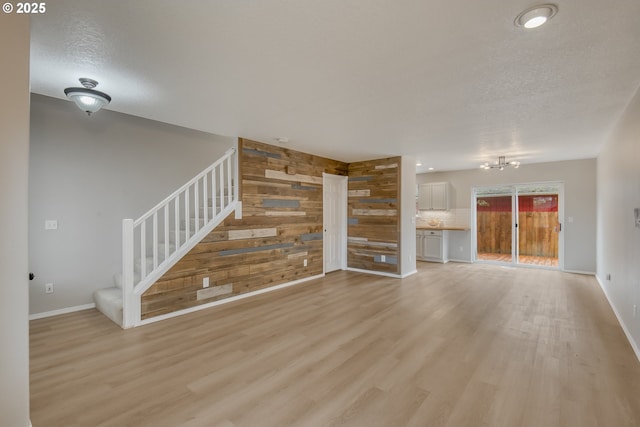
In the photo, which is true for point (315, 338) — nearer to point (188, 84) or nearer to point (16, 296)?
point (16, 296)

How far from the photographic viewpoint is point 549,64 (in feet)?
7.37

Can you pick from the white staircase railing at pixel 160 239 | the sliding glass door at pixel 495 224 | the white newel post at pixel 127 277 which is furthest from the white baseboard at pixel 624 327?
the white newel post at pixel 127 277

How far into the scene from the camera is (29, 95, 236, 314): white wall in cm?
365

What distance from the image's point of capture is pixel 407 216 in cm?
608

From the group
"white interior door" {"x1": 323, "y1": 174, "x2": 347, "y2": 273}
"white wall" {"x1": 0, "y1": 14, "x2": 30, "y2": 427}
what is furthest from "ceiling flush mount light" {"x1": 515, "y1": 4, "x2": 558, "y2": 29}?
"white interior door" {"x1": 323, "y1": 174, "x2": 347, "y2": 273}

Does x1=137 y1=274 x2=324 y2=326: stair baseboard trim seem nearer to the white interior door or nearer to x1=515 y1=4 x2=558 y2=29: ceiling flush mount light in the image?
the white interior door

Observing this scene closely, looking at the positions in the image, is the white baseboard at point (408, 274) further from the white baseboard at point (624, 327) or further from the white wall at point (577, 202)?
the white wall at point (577, 202)

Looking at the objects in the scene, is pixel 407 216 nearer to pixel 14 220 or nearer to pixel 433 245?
pixel 433 245

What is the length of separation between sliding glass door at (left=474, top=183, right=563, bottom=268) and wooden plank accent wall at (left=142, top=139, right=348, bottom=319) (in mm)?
4466

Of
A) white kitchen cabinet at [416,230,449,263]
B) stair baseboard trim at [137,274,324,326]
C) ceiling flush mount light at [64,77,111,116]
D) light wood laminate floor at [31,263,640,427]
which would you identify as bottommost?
light wood laminate floor at [31,263,640,427]

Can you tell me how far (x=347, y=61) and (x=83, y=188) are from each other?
3923mm

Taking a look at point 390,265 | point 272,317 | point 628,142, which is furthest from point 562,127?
point 272,317

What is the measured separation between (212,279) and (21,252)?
272 cm

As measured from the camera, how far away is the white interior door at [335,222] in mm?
6387
